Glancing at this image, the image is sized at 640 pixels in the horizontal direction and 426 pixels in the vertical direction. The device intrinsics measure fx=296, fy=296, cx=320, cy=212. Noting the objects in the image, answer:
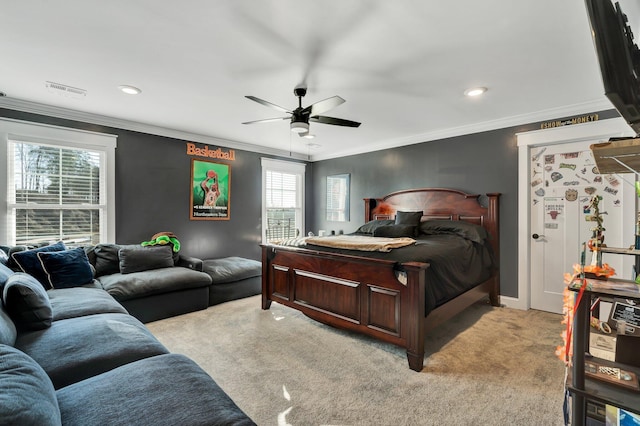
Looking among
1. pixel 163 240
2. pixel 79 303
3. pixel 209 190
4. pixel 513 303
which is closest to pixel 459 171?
pixel 513 303

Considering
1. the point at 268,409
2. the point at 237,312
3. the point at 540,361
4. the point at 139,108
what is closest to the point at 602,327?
the point at 540,361

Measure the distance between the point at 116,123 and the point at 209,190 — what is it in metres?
1.52

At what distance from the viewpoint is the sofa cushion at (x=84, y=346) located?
1386 millimetres

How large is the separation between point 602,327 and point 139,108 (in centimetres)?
440

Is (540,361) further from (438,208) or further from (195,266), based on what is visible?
(195,266)

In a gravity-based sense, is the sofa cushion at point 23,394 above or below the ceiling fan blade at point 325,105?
below

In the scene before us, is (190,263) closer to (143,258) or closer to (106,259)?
(143,258)

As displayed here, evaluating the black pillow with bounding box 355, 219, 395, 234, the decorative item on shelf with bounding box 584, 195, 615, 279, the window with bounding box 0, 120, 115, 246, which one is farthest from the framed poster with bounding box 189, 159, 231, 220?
the decorative item on shelf with bounding box 584, 195, 615, 279

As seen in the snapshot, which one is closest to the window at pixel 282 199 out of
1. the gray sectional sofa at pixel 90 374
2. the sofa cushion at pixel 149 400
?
the gray sectional sofa at pixel 90 374

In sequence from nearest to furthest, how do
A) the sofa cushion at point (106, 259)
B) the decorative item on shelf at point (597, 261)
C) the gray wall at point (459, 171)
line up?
the decorative item on shelf at point (597, 261)
the sofa cushion at point (106, 259)
the gray wall at point (459, 171)

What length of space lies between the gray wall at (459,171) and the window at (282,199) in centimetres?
103

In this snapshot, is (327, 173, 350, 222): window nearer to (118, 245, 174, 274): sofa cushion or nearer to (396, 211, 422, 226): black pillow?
(396, 211, 422, 226): black pillow

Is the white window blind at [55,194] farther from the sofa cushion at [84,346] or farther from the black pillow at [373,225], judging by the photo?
the black pillow at [373,225]

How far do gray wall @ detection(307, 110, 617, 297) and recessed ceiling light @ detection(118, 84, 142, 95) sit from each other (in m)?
3.64
